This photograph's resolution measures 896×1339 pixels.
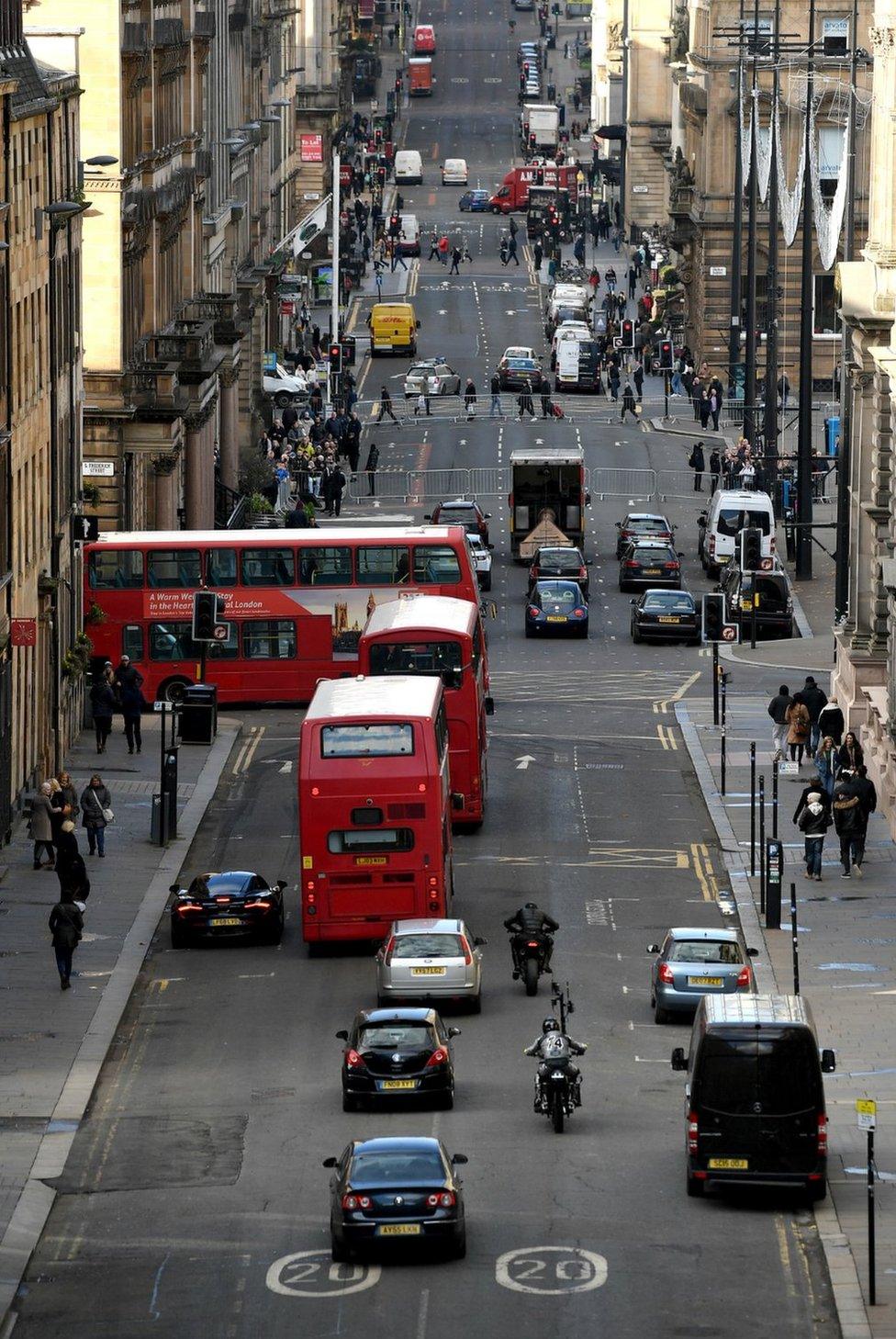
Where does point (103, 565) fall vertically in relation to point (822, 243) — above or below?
below

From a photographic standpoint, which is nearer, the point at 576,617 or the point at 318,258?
the point at 576,617

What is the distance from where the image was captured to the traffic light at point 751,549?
284 feet

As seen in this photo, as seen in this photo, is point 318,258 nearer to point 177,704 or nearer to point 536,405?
point 536,405

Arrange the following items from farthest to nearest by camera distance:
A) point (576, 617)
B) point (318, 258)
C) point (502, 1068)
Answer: point (318, 258)
point (576, 617)
point (502, 1068)

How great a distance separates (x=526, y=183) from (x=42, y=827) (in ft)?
467

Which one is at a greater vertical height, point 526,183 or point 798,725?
point 526,183

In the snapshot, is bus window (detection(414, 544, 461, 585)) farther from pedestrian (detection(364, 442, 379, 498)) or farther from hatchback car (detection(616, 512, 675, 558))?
pedestrian (detection(364, 442, 379, 498))

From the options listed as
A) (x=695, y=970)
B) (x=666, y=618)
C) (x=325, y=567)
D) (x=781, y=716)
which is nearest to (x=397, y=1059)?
(x=695, y=970)

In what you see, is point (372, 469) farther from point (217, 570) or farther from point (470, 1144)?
point (470, 1144)

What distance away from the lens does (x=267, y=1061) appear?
4269 cm

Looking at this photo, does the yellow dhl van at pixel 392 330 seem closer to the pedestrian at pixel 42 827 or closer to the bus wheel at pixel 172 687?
the bus wheel at pixel 172 687

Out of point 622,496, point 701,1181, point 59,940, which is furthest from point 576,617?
point 701,1181

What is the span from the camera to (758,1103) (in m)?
34.6

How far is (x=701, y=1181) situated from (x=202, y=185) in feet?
236
